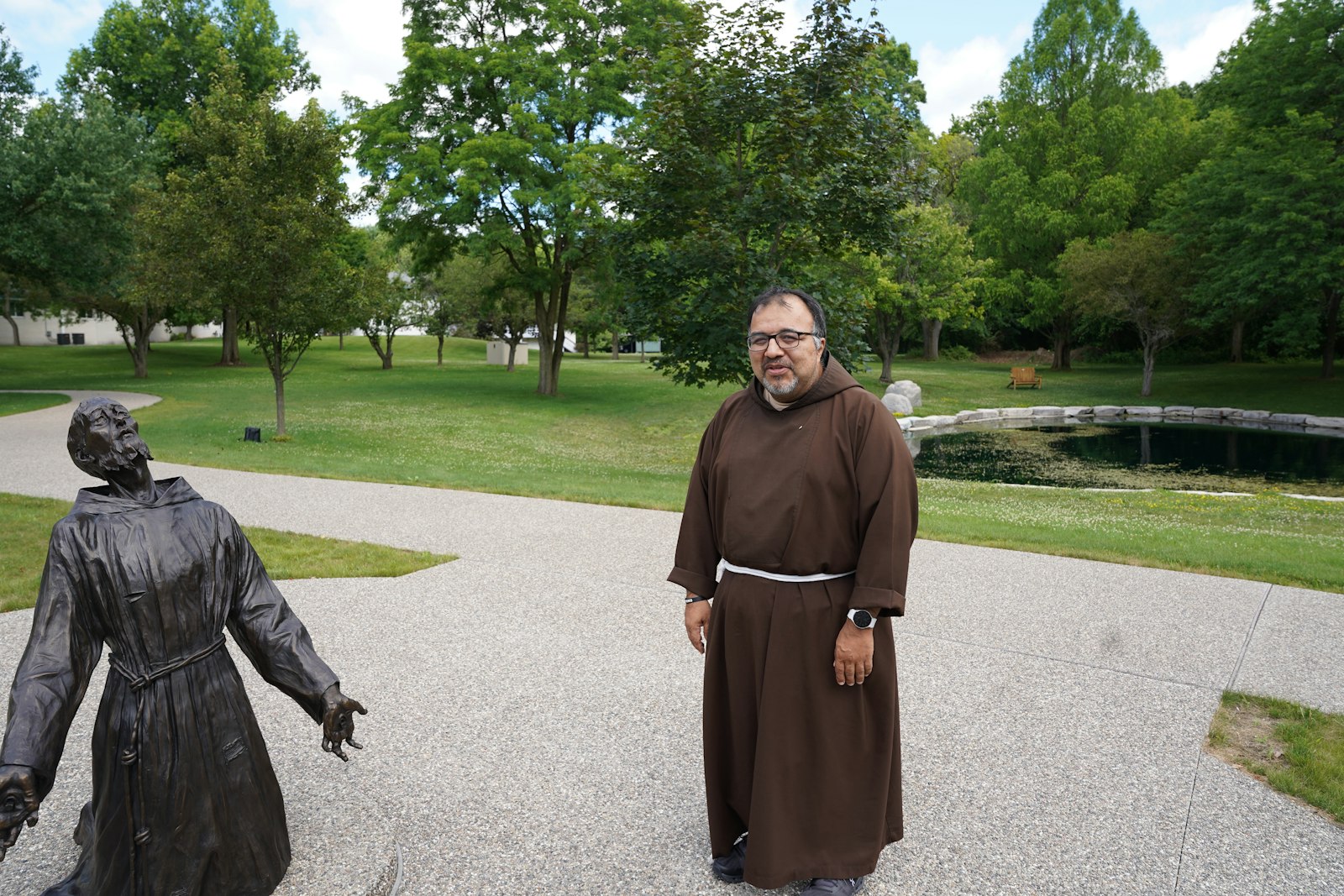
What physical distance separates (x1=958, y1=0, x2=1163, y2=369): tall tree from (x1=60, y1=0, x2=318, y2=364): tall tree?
33.2 m

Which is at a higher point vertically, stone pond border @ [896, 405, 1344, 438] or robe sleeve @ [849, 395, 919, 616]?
robe sleeve @ [849, 395, 919, 616]

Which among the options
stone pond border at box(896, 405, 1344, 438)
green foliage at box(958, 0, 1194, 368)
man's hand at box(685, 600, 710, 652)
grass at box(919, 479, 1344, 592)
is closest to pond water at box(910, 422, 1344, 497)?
stone pond border at box(896, 405, 1344, 438)

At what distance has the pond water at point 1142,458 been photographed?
16812 millimetres

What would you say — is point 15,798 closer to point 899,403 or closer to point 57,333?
point 899,403

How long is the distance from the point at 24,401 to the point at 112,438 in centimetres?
2595

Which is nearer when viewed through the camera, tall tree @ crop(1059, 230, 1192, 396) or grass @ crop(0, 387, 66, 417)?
grass @ crop(0, 387, 66, 417)

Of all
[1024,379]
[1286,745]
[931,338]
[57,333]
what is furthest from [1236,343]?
[57,333]

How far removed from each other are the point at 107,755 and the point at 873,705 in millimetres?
2509

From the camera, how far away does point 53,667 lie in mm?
2600

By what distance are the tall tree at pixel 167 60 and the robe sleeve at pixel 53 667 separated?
124 ft

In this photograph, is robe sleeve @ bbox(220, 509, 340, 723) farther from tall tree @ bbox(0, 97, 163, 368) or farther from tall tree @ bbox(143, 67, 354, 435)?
tall tree @ bbox(0, 97, 163, 368)

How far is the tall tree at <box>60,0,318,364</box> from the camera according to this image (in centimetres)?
3669

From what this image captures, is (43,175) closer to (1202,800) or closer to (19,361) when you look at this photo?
(19,361)

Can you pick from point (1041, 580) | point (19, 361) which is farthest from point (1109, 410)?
point (19, 361)
